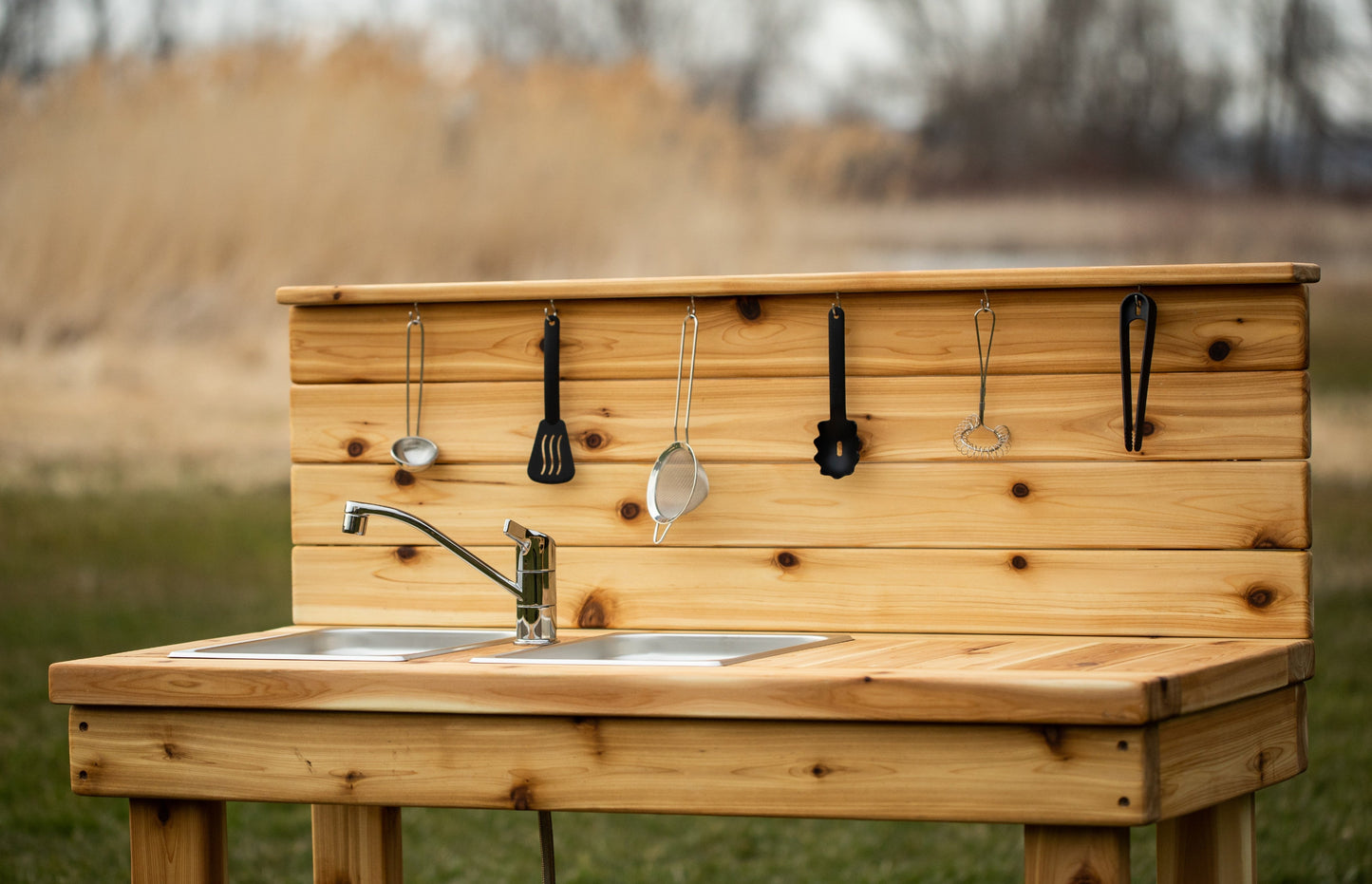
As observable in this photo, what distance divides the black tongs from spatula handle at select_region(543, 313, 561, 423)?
73 cm

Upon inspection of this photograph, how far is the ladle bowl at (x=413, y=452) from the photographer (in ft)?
6.55

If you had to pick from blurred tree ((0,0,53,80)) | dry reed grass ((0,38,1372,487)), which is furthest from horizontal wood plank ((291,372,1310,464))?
blurred tree ((0,0,53,80))

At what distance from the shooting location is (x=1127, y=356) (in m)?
1.77

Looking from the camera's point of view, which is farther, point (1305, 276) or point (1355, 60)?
point (1355, 60)

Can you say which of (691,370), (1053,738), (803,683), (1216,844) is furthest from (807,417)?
(1216,844)

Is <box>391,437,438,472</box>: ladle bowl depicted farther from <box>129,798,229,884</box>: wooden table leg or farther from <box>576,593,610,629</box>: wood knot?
<box>129,798,229,884</box>: wooden table leg

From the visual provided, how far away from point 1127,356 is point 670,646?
2.25ft

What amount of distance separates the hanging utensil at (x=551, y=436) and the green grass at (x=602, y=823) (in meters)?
1.36

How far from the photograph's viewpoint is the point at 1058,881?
1438mm

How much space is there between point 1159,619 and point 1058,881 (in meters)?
0.47

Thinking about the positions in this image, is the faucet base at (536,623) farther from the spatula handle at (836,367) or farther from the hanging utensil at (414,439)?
the spatula handle at (836,367)

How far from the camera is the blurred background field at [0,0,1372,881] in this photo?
15.5 ft

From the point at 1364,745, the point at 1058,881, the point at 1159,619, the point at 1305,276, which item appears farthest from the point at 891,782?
the point at 1364,745

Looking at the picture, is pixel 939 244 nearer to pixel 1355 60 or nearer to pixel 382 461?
pixel 1355 60
